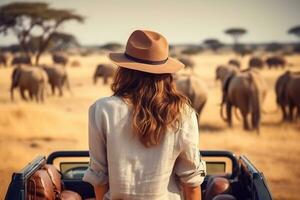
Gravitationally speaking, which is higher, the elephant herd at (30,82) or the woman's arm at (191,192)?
the woman's arm at (191,192)

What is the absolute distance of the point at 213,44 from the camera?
213ft

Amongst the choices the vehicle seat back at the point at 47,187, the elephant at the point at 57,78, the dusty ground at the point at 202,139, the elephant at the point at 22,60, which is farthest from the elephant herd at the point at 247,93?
the elephant at the point at 22,60

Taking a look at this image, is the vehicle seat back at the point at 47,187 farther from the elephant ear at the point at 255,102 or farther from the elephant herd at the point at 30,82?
the elephant herd at the point at 30,82

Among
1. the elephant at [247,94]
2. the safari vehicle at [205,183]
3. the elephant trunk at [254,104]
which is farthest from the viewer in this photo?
the elephant at [247,94]

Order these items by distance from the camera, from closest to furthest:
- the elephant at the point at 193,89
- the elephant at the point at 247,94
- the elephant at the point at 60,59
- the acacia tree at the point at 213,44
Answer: the elephant at the point at 247,94 < the elephant at the point at 193,89 < the elephant at the point at 60,59 < the acacia tree at the point at 213,44

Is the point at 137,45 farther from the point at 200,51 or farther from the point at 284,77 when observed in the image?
the point at 200,51

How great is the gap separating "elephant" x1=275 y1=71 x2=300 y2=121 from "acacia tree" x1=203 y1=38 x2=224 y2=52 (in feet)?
160

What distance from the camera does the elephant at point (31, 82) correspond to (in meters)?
20.0

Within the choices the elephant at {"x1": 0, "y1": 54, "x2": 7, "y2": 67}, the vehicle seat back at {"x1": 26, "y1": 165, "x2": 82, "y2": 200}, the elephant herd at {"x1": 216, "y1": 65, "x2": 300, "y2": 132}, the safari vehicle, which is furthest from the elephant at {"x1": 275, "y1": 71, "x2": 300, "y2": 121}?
the elephant at {"x1": 0, "y1": 54, "x2": 7, "y2": 67}

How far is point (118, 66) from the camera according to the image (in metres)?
2.14

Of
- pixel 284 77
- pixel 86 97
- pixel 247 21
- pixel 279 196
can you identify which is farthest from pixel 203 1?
pixel 279 196

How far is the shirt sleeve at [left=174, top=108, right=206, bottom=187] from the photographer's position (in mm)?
2098

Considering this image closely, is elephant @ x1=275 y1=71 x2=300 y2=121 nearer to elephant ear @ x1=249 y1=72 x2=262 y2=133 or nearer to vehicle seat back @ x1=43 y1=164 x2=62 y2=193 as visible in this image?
elephant ear @ x1=249 y1=72 x2=262 y2=133

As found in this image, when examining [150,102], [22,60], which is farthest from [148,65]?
[22,60]
